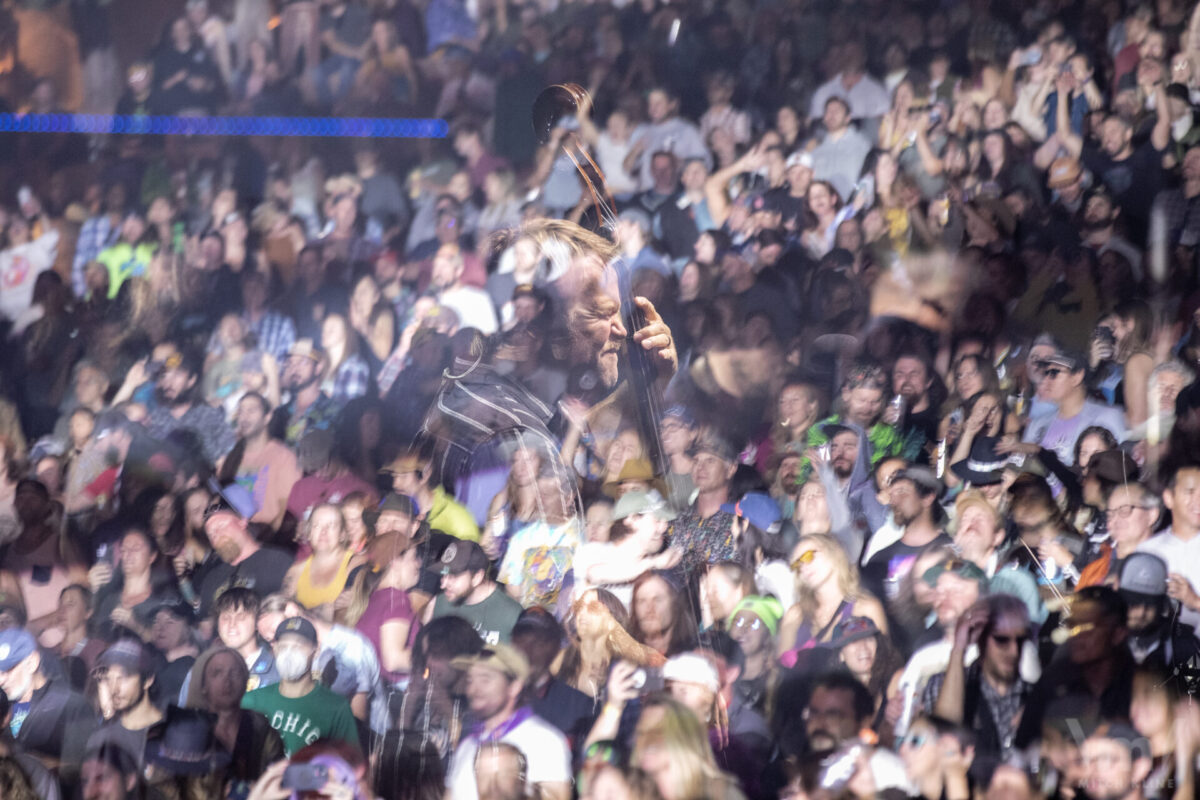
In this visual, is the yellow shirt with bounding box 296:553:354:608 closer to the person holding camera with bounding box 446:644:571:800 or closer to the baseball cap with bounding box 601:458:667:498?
the person holding camera with bounding box 446:644:571:800

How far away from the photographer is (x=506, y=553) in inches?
190

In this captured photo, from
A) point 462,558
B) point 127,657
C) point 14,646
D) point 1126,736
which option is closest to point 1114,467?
point 1126,736

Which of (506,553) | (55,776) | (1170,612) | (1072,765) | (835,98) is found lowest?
(55,776)

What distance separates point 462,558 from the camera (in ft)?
15.9

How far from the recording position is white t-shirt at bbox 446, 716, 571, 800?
4.37 metres

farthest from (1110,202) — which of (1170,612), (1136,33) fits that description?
(1170,612)

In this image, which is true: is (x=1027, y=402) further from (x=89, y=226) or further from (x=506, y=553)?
(x=89, y=226)

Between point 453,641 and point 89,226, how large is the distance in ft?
9.79

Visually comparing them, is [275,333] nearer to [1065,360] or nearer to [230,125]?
[230,125]

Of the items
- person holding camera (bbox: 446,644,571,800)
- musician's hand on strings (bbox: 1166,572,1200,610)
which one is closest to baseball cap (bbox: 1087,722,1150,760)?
musician's hand on strings (bbox: 1166,572,1200,610)

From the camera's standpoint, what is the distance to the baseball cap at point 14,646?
4.94 meters

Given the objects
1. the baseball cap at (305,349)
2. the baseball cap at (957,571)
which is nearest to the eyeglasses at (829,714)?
the baseball cap at (957,571)

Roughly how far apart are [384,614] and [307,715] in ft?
1.42

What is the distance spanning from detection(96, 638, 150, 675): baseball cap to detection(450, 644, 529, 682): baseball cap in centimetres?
115
